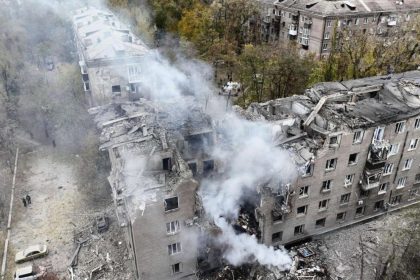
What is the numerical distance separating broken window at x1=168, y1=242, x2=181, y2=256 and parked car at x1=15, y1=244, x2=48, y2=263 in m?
11.4

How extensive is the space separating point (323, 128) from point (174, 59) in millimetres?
28370

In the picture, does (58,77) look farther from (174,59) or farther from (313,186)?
(313,186)

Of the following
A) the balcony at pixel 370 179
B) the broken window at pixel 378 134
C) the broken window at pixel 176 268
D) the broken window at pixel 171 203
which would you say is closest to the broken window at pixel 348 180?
the balcony at pixel 370 179

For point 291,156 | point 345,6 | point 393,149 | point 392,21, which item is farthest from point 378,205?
point 392,21

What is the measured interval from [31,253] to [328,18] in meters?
46.0

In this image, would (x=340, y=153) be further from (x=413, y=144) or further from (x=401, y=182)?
(x=401, y=182)

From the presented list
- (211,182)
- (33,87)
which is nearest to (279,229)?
(211,182)

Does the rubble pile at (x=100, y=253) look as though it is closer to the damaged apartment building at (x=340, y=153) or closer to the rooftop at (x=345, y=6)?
the damaged apartment building at (x=340, y=153)

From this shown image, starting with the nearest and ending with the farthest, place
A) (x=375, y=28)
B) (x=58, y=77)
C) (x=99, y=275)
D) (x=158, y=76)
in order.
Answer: (x=99, y=275) → (x=158, y=76) → (x=58, y=77) → (x=375, y=28)

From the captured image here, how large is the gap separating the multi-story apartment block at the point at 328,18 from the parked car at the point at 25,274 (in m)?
43.3

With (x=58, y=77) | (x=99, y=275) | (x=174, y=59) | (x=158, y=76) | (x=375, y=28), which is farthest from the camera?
(x=375, y=28)

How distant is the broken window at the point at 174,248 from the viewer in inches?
952

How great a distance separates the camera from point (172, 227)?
23406 mm

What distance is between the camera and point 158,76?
37812 mm
